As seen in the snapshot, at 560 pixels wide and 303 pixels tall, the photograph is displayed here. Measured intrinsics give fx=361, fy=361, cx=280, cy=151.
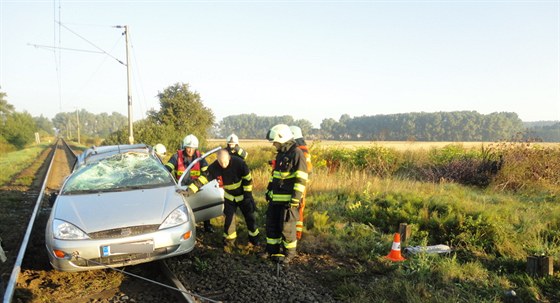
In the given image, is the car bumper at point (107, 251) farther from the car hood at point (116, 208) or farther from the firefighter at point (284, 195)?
the firefighter at point (284, 195)

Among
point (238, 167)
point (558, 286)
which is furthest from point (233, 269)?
point (558, 286)

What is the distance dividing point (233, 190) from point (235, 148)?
87cm

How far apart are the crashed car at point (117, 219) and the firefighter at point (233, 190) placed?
0.43m

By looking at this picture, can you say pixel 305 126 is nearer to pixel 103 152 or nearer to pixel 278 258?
pixel 103 152

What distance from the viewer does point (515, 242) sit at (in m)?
5.49

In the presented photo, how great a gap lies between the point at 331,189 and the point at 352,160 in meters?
5.31

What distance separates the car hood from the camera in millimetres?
4258

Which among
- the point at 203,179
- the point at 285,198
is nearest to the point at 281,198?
the point at 285,198

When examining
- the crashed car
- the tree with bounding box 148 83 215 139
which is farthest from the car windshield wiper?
the tree with bounding box 148 83 215 139

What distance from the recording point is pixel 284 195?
520cm

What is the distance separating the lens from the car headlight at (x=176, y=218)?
450 cm

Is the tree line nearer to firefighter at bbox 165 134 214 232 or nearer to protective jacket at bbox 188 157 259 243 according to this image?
firefighter at bbox 165 134 214 232

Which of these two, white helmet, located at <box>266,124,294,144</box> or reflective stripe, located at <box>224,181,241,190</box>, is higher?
white helmet, located at <box>266,124,294,144</box>

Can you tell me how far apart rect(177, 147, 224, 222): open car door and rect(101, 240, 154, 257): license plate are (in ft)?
4.74
